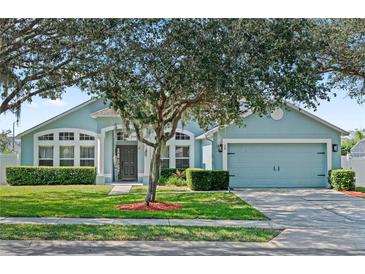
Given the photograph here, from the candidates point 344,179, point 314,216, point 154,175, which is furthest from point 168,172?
point 314,216

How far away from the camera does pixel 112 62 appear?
8.75 metres

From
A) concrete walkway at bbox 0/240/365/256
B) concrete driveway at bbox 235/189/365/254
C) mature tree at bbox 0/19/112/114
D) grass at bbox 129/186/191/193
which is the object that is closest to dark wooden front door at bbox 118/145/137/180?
grass at bbox 129/186/191/193

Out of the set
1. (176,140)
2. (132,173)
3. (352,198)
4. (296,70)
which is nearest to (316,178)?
(352,198)

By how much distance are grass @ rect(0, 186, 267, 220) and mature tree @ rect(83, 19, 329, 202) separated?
2.67 meters

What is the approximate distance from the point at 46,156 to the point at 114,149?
3006mm

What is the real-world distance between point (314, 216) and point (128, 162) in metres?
11.0

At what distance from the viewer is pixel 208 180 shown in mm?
15914

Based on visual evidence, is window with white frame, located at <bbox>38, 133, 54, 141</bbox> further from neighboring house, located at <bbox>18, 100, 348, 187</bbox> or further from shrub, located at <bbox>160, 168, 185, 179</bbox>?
shrub, located at <bbox>160, 168, 185, 179</bbox>

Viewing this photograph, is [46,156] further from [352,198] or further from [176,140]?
[352,198]

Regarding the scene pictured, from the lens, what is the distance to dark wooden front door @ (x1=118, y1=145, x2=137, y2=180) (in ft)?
64.5

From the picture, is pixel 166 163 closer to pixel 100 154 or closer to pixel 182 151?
pixel 182 151

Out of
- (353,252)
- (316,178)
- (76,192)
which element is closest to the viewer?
(353,252)

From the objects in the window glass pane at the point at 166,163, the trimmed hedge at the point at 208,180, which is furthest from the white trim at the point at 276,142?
the window glass pane at the point at 166,163
